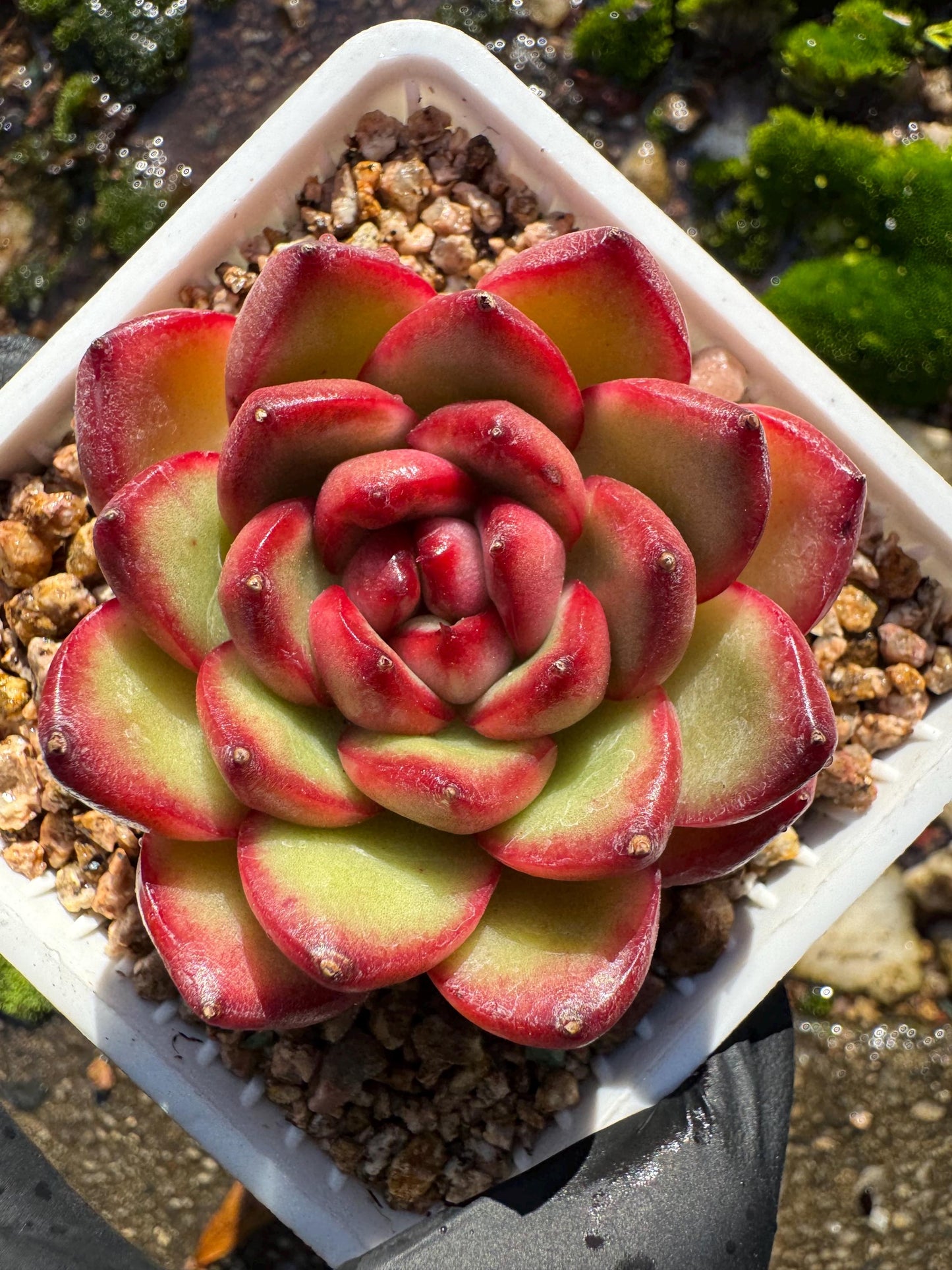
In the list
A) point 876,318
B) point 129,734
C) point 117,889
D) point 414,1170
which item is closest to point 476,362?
point 129,734

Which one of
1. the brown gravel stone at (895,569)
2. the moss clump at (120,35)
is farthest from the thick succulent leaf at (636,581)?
the moss clump at (120,35)

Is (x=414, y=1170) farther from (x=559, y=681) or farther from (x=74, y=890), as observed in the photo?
(x=559, y=681)

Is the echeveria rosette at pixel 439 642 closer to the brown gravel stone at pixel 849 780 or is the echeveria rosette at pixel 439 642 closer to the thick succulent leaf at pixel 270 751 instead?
the thick succulent leaf at pixel 270 751

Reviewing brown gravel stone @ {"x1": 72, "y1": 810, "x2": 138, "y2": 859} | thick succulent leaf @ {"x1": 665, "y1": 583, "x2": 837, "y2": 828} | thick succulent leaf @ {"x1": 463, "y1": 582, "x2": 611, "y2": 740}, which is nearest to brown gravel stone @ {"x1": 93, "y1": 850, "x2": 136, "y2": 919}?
brown gravel stone @ {"x1": 72, "y1": 810, "x2": 138, "y2": 859}

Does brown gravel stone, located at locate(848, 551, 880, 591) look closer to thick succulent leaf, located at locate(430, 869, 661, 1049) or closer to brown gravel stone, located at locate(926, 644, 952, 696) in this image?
brown gravel stone, located at locate(926, 644, 952, 696)

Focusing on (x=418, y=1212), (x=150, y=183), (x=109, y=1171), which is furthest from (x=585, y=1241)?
(x=150, y=183)
